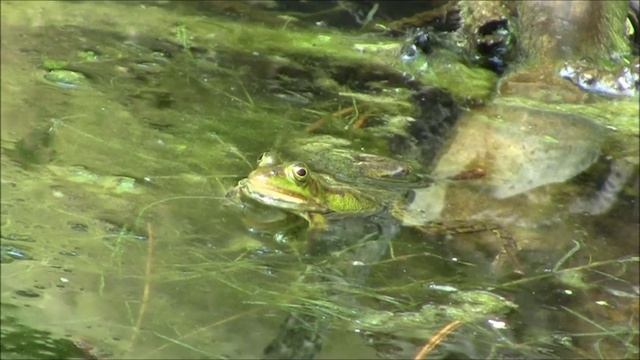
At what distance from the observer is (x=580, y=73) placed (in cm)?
294

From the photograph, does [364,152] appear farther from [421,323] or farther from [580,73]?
[580,73]

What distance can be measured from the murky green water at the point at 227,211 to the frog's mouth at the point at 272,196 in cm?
6

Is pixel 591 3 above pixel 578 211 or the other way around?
above

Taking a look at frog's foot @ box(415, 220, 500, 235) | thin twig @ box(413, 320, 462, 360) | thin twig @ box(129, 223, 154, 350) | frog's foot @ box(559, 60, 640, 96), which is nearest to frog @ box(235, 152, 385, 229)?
frog's foot @ box(415, 220, 500, 235)

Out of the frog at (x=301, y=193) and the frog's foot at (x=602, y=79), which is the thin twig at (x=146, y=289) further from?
the frog's foot at (x=602, y=79)

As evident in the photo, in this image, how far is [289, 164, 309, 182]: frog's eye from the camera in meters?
1.83

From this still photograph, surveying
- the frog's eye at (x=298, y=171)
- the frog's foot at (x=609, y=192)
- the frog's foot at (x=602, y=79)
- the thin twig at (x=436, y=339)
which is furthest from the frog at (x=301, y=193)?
the frog's foot at (x=602, y=79)

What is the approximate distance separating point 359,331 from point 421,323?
133mm

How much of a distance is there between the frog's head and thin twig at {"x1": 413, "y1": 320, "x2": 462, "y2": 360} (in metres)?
0.43

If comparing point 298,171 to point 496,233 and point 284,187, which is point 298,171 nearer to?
point 284,187

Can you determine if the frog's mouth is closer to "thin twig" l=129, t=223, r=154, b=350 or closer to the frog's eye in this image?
the frog's eye

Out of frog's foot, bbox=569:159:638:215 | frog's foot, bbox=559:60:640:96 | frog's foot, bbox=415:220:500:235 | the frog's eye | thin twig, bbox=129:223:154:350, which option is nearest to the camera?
thin twig, bbox=129:223:154:350

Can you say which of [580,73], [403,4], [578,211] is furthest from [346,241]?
[403,4]

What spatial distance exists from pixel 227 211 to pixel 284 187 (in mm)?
131
